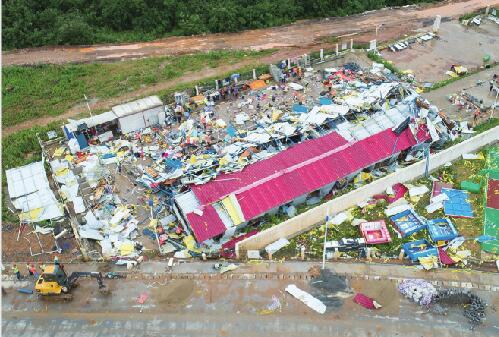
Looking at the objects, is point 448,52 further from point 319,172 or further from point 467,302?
point 467,302

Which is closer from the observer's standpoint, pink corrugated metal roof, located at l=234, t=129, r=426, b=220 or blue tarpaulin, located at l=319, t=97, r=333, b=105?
pink corrugated metal roof, located at l=234, t=129, r=426, b=220

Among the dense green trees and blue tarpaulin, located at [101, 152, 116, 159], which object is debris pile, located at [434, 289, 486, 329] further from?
the dense green trees

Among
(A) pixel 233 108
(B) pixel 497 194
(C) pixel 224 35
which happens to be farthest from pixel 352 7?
(B) pixel 497 194

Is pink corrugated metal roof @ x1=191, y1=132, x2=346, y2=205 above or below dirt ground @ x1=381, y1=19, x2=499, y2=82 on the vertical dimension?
below

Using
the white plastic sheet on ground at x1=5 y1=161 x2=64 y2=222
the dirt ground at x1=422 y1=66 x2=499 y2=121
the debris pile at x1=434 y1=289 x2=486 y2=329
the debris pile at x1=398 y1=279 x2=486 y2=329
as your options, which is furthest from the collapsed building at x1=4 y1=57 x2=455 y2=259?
the debris pile at x1=434 y1=289 x2=486 y2=329

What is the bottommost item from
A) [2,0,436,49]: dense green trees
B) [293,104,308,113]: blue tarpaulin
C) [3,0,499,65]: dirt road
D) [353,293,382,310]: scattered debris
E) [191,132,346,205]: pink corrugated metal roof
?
[353,293,382,310]: scattered debris

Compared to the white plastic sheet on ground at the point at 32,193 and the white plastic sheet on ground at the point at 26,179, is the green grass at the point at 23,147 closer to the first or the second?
the white plastic sheet on ground at the point at 26,179

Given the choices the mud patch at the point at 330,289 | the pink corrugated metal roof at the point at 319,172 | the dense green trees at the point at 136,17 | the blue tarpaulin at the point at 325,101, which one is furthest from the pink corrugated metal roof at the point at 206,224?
the dense green trees at the point at 136,17
